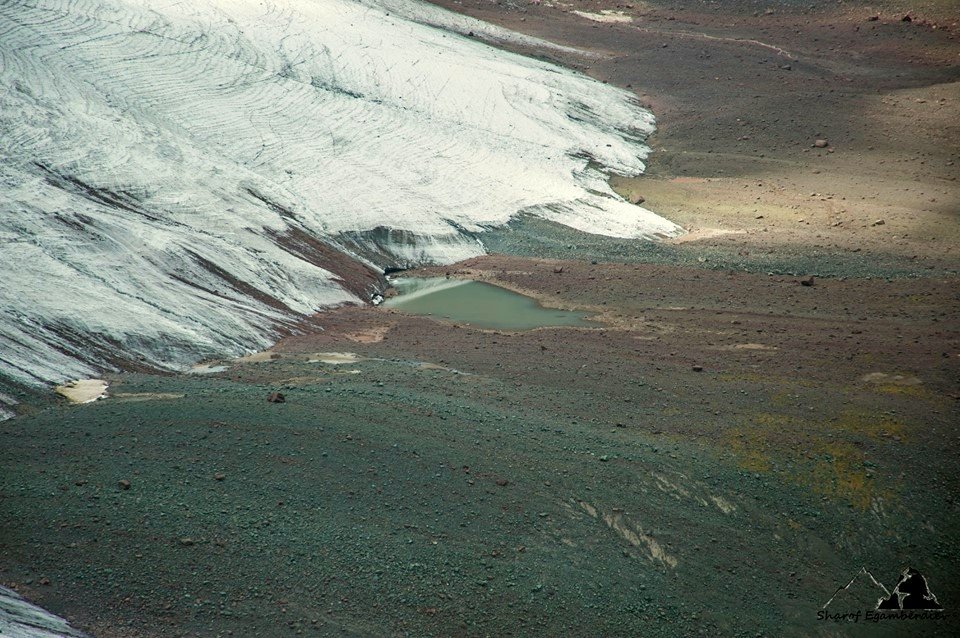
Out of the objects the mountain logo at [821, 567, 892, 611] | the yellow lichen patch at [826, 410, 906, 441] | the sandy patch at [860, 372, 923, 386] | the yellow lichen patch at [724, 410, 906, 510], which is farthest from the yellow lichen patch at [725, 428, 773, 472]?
the sandy patch at [860, 372, 923, 386]

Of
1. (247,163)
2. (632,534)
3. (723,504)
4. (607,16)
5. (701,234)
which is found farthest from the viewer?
(607,16)

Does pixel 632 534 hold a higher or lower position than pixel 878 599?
higher

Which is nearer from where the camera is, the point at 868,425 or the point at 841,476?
the point at 841,476

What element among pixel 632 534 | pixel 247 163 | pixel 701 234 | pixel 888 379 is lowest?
pixel 632 534

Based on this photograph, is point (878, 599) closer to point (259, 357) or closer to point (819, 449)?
point (819, 449)

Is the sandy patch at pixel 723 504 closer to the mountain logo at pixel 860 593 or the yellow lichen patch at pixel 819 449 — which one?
the yellow lichen patch at pixel 819 449

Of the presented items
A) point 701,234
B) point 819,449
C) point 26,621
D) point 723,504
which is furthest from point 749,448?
point 701,234

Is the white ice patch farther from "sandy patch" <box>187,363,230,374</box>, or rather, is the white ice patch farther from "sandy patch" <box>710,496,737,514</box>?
"sandy patch" <box>710,496,737,514</box>
